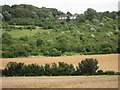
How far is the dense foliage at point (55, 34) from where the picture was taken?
43.2 metres

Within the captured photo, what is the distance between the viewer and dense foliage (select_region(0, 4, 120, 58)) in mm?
43188

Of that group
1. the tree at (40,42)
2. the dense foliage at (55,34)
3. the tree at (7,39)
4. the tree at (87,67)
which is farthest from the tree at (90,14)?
the tree at (87,67)

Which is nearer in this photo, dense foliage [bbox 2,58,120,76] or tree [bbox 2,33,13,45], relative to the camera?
dense foliage [bbox 2,58,120,76]

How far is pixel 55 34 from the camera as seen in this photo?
51.4 m

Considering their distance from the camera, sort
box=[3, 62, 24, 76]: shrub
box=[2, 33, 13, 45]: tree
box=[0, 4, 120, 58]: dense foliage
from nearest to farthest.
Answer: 1. box=[3, 62, 24, 76]: shrub
2. box=[0, 4, 120, 58]: dense foliage
3. box=[2, 33, 13, 45]: tree

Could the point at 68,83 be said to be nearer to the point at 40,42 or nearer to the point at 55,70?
the point at 55,70

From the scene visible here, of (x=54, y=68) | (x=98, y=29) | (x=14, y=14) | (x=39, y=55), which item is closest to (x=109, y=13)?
(x=98, y=29)

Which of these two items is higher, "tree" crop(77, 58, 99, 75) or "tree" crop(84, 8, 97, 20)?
"tree" crop(84, 8, 97, 20)

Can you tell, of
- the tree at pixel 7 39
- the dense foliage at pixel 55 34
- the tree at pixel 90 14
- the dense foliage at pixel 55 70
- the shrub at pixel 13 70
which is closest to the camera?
the dense foliage at pixel 55 70

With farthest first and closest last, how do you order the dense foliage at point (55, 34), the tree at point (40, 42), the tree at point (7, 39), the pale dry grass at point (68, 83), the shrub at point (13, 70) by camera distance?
the tree at point (40, 42), the tree at point (7, 39), the dense foliage at point (55, 34), the shrub at point (13, 70), the pale dry grass at point (68, 83)

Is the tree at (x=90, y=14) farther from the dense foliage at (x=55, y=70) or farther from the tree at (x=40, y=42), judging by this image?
the dense foliage at (x=55, y=70)

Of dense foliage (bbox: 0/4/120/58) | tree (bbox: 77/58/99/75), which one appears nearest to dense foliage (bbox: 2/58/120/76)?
tree (bbox: 77/58/99/75)

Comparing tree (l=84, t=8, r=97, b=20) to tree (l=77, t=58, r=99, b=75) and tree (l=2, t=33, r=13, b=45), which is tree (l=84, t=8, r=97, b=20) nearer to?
tree (l=2, t=33, r=13, b=45)

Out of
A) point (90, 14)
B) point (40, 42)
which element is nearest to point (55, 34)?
point (40, 42)
